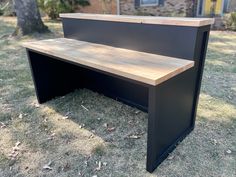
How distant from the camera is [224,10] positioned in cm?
756

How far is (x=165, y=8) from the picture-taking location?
7.61 meters

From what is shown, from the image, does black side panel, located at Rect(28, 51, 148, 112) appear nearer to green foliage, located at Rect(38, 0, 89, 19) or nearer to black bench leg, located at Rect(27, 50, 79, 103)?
black bench leg, located at Rect(27, 50, 79, 103)

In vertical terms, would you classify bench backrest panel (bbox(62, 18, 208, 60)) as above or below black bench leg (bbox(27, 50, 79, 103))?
above

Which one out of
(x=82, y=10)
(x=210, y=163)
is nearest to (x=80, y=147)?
(x=210, y=163)

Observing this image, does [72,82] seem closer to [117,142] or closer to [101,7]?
[117,142]

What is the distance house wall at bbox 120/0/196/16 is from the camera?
725cm

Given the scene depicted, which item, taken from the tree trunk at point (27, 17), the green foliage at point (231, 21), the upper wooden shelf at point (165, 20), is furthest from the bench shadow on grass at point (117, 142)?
the green foliage at point (231, 21)

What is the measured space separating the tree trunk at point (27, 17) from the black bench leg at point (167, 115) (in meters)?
4.81

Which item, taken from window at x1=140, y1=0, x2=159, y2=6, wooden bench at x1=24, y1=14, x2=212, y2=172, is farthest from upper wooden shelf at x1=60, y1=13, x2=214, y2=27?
window at x1=140, y1=0, x2=159, y2=6

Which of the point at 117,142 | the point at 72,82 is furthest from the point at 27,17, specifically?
the point at 117,142

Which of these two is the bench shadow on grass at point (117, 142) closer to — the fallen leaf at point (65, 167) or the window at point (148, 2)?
the fallen leaf at point (65, 167)

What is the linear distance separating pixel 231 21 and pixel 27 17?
534 cm

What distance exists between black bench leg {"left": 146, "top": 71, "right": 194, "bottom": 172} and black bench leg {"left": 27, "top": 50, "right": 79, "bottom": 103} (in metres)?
1.51

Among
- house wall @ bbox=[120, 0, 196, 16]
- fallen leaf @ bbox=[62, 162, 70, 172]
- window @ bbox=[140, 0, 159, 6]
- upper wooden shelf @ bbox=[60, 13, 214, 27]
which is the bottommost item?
fallen leaf @ bbox=[62, 162, 70, 172]
